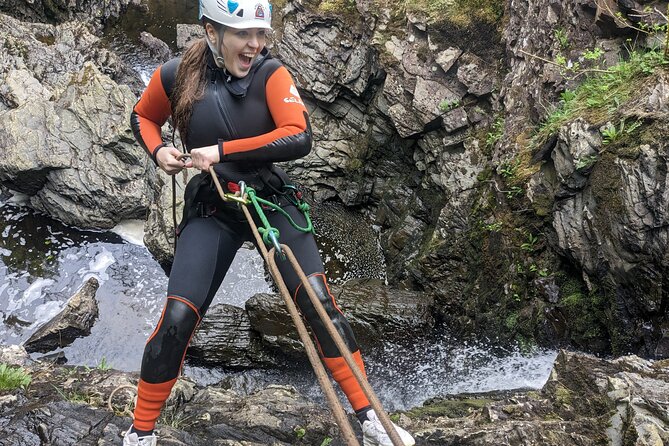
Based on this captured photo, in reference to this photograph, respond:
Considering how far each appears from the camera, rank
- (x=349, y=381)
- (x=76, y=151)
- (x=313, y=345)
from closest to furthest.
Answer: (x=313, y=345), (x=349, y=381), (x=76, y=151)

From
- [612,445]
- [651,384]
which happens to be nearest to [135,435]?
[612,445]

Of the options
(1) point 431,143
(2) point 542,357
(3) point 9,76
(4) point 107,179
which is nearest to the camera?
(2) point 542,357

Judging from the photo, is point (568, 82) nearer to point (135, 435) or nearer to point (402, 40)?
point (402, 40)

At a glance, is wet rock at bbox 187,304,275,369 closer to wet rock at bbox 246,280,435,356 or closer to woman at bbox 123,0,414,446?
wet rock at bbox 246,280,435,356

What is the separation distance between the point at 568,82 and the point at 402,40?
4.75 meters

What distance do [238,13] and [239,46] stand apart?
20 cm

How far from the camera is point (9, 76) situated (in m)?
13.8

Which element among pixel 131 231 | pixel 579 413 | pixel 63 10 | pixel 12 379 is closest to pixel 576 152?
pixel 579 413

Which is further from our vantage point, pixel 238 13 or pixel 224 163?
pixel 224 163

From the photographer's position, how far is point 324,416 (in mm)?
4734

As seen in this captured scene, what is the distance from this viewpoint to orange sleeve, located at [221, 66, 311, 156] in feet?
11.9

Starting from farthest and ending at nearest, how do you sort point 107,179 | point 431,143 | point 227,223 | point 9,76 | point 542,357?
1. point 9,76
2. point 107,179
3. point 431,143
4. point 542,357
5. point 227,223

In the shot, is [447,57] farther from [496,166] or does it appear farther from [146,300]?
[146,300]

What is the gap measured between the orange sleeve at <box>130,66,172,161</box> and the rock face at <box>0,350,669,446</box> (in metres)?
2.11
